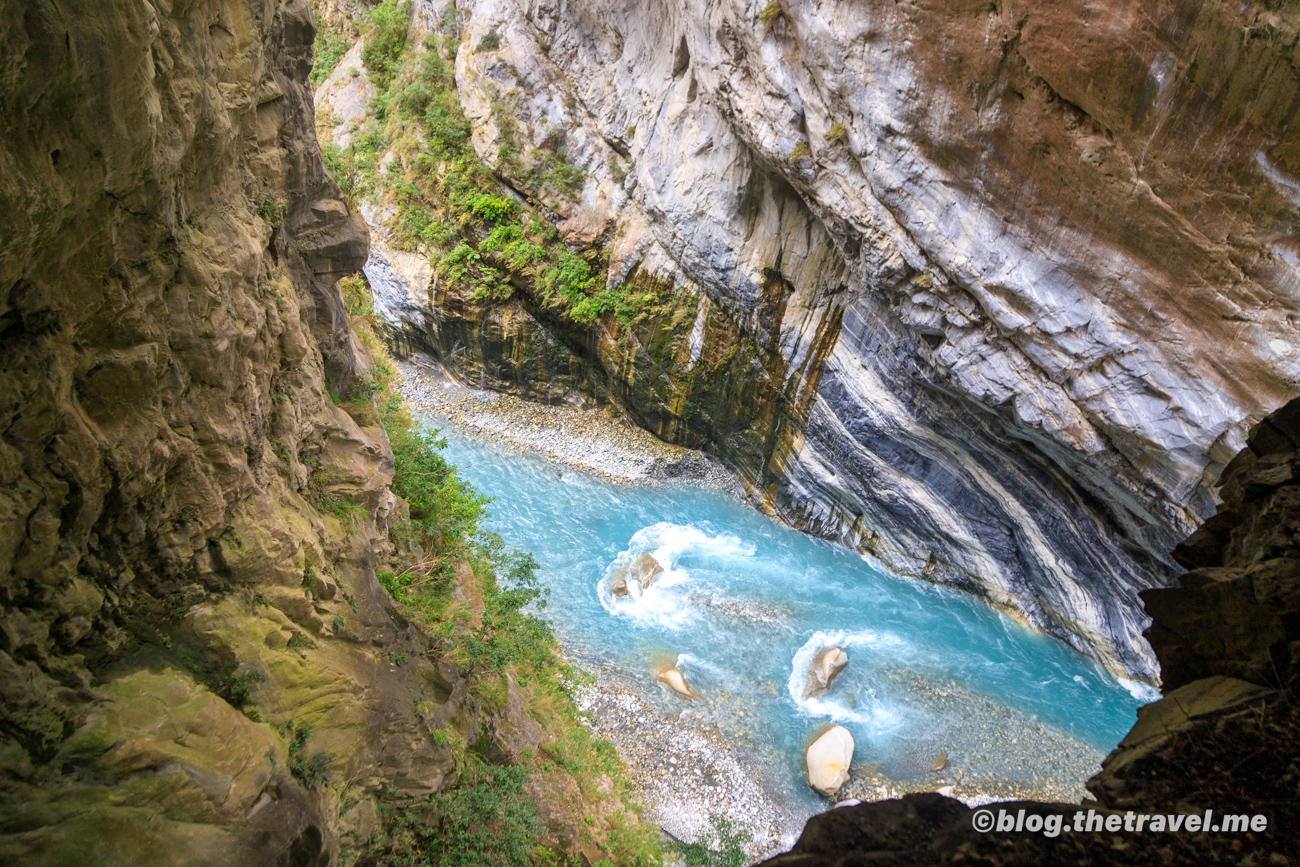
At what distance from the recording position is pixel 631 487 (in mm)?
15812

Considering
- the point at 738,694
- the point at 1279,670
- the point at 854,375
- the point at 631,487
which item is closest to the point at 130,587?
the point at 1279,670

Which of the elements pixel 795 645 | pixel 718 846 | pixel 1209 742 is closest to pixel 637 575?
pixel 795 645

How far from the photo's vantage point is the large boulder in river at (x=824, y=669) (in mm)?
10969

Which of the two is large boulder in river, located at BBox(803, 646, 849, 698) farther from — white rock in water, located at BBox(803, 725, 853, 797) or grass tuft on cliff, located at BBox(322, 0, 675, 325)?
grass tuft on cliff, located at BBox(322, 0, 675, 325)

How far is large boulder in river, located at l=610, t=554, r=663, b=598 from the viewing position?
12.7 metres

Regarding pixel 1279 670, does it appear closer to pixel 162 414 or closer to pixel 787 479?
pixel 162 414

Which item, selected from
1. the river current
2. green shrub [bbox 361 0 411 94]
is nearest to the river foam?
the river current

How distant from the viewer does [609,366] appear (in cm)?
1673

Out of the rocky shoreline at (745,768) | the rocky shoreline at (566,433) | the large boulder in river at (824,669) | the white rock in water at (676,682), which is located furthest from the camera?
the rocky shoreline at (566,433)

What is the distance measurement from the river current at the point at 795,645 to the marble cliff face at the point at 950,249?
101 centimetres

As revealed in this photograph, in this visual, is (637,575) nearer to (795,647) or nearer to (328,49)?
A: (795,647)

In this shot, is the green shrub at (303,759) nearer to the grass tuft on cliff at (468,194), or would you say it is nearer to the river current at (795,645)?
the river current at (795,645)

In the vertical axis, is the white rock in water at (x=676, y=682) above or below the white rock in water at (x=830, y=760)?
below

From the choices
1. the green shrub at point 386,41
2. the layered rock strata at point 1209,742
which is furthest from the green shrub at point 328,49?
the layered rock strata at point 1209,742
